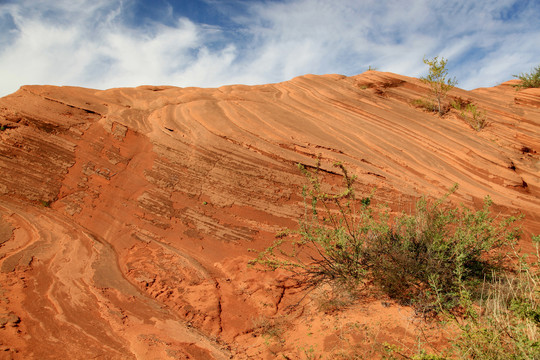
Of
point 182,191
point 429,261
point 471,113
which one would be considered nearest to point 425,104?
point 471,113

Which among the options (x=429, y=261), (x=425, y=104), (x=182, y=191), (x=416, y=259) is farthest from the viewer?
(x=425, y=104)

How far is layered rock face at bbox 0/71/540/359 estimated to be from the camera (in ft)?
13.1

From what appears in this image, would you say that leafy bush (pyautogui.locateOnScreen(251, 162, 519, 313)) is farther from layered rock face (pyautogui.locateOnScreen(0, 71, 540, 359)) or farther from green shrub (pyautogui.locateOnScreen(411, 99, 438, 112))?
green shrub (pyautogui.locateOnScreen(411, 99, 438, 112))

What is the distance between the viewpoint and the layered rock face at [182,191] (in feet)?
13.1

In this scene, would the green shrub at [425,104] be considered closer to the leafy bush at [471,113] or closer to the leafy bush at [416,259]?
the leafy bush at [471,113]

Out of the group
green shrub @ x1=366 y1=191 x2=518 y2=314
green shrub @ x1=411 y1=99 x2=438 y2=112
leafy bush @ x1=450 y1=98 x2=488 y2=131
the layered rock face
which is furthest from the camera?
green shrub @ x1=411 y1=99 x2=438 y2=112

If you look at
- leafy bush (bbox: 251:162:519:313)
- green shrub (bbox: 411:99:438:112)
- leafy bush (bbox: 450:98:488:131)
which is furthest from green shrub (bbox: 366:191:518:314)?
green shrub (bbox: 411:99:438:112)

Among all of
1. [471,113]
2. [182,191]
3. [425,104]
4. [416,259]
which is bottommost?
[416,259]

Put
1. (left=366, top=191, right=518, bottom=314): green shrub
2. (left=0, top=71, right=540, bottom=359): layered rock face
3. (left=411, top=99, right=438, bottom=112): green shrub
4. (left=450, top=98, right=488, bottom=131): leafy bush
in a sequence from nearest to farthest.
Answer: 1. (left=366, top=191, right=518, bottom=314): green shrub
2. (left=0, top=71, right=540, bottom=359): layered rock face
3. (left=450, top=98, right=488, bottom=131): leafy bush
4. (left=411, top=99, right=438, bottom=112): green shrub

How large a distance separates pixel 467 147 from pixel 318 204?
4928 mm

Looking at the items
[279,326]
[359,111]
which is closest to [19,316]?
[279,326]

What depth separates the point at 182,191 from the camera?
6.69m

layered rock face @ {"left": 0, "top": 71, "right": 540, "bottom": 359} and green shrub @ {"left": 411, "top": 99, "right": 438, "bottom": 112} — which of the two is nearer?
layered rock face @ {"left": 0, "top": 71, "right": 540, "bottom": 359}

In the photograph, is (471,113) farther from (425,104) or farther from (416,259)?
(416,259)
